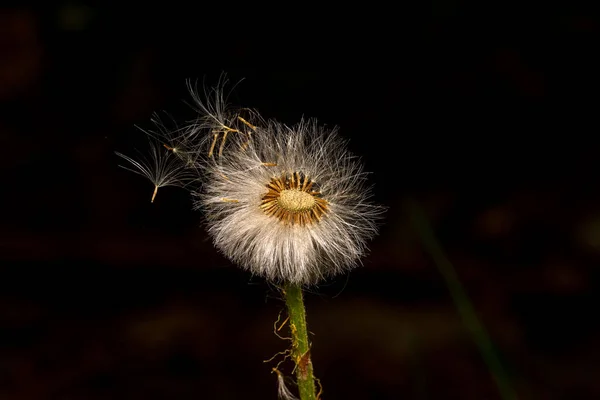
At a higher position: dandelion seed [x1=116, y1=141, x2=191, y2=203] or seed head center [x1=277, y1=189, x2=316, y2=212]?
dandelion seed [x1=116, y1=141, x2=191, y2=203]

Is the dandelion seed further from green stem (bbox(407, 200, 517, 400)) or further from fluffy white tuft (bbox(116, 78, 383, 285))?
green stem (bbox(407, 200, 517, 400))

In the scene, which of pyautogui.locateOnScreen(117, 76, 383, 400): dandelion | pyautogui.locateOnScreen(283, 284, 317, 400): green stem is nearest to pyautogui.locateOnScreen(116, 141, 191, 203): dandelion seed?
pyautogui.locateOnScreen(117, 76, 383, 400): dandelion

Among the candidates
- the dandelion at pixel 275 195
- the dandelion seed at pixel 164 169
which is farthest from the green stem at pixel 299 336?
the dandelion seed at pixel 164 169

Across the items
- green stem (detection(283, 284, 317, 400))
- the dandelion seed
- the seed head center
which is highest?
the dandelion seed

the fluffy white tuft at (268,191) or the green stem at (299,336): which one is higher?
the fluffy white tuft at (268,191)

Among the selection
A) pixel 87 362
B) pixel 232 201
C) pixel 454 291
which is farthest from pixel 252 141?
pixel 87 362

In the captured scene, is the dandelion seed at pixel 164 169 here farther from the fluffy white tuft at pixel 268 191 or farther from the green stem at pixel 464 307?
the green stem at pixel 464 307

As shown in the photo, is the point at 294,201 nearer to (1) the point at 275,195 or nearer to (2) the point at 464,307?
(1) the point at 275,195

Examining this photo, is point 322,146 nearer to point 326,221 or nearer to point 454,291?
point 326,221

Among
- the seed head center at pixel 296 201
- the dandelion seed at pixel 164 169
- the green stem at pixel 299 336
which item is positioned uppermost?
the dandelion seed at pixel 164 169
